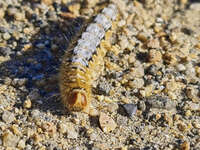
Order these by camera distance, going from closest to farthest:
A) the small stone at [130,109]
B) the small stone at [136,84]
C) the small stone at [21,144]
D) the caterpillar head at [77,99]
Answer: the small stone at [21,144]
the caterpillar head at [77,99]
the small stone at [130,109]
the small stone at [136,84]

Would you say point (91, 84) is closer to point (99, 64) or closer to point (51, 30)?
point (99, 64)

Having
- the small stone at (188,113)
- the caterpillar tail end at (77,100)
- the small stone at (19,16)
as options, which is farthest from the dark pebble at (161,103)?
the small stone at (19,16)

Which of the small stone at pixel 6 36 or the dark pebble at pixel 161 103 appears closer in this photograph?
the dark pebble at pixel 161 103

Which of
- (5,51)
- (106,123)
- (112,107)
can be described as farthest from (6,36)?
(106,123)

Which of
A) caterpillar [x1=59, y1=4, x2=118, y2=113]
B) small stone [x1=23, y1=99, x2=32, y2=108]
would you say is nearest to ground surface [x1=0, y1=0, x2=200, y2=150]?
small stone [x1=23, y1=99, x2=32, y2=108]

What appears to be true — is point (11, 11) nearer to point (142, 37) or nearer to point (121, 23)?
point (121, 23)

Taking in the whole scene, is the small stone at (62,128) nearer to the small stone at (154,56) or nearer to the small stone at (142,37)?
the small stone at (154,56)

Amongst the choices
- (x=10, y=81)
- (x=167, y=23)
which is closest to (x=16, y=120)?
(x=10, y=81)
